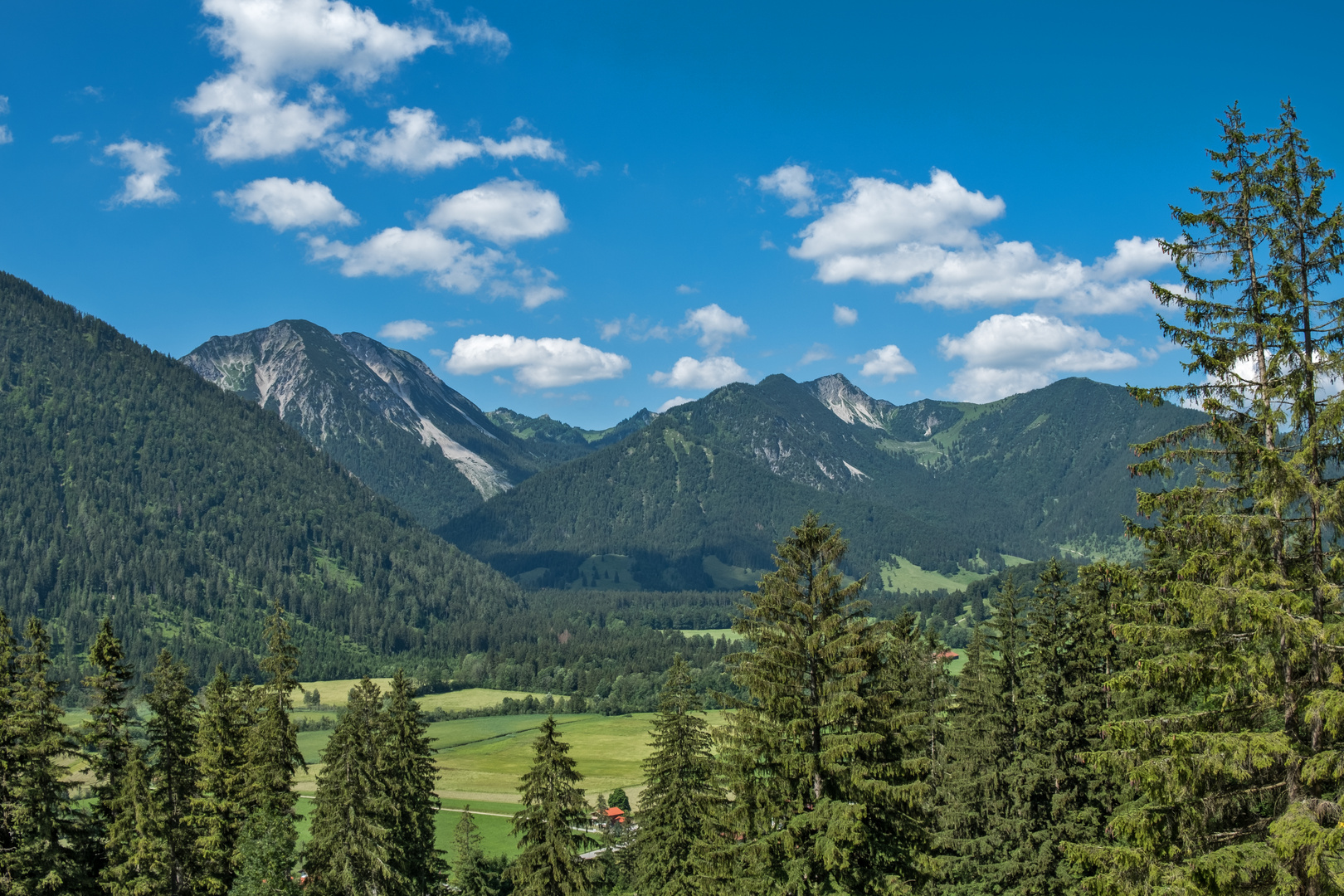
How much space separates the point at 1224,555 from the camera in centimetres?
1516

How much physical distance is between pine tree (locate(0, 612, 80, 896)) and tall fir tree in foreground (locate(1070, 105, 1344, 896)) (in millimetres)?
32761

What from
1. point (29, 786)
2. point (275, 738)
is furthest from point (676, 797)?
point (29, 786)

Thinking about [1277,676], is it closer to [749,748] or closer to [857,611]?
[857,611]

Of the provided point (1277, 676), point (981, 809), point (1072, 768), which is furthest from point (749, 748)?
point (981, 809)

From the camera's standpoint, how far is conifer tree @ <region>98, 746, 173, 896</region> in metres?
35.6

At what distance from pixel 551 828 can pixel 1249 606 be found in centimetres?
2948

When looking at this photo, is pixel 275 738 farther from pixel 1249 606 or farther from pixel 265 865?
pixel 1249 606

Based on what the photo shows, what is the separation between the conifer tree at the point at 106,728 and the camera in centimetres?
3575

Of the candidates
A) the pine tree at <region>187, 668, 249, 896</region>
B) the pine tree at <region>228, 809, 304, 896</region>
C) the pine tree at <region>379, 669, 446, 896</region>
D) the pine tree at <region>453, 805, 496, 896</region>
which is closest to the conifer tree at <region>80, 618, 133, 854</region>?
the pine tree at <region>187, 668, 249, 896</region>

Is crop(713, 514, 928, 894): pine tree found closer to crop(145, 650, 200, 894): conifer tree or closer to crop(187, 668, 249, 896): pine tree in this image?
crop(187, 668, 249, 896): pine tree

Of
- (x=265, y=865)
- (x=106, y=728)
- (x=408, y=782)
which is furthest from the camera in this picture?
(x=408, y=782)

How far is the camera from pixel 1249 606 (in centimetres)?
1381

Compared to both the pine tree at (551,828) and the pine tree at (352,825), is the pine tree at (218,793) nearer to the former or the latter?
the pine tree at (352,825)

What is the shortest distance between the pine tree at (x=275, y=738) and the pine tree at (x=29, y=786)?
9.41 metres
